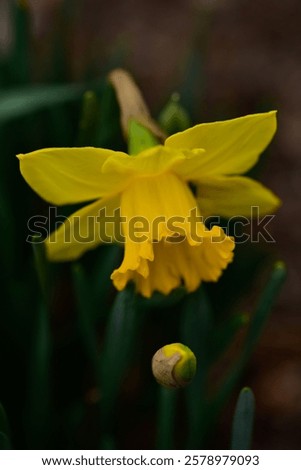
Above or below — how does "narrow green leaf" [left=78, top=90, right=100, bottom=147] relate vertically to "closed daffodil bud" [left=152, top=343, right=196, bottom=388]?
above

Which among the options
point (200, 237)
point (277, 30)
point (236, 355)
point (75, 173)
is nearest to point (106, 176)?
point (75, 173)

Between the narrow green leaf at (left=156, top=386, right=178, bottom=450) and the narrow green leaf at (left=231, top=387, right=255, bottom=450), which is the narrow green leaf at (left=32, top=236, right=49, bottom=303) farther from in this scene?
the narrow green leaf at (left=231, top=387, right=255, bottom=450)

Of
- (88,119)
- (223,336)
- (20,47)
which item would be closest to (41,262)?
(88,119)

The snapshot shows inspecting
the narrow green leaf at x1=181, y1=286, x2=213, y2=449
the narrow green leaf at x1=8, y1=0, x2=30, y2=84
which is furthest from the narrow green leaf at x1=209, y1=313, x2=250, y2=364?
the narrow green leaf at x1=8, y1=0, x2=30, y2=84

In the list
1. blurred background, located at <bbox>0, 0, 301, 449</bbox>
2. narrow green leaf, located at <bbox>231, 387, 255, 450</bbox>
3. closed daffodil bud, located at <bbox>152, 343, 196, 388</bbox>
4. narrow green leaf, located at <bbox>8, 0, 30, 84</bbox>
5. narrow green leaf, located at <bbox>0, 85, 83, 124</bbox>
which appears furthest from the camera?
blurred background, located at <bbox>0, 0, 301, 449</bbox>

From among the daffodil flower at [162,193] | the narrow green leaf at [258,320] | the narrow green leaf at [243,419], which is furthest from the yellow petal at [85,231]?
the narrow green leaf at [243,419]

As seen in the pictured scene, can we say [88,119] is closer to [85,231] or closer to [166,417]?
[85,231]

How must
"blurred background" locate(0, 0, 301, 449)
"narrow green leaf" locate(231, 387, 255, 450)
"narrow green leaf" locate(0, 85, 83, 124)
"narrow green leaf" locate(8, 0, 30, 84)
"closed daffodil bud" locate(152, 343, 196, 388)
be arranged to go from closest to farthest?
"closed daffodil bud" locate(152, 343, 196, 388) < "narrow green leaf" locate(231, 387, 255, 450) < "narrow green leaf" locate(0, 85, 83, 124) < "narrow green leaf" locate(8, 0, 30, 84) < "blurred background" locate(0, 0, 301, 449)
